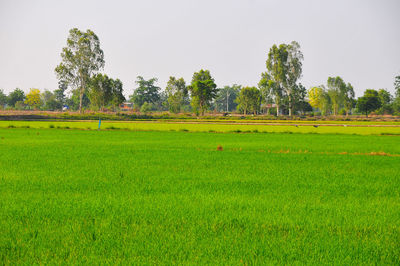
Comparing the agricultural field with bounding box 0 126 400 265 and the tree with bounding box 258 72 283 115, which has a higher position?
the tree with bounding box 258 72 283 115

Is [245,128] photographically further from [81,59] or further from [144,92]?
[144,92]

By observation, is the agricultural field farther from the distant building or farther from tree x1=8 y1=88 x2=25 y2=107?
the distant building

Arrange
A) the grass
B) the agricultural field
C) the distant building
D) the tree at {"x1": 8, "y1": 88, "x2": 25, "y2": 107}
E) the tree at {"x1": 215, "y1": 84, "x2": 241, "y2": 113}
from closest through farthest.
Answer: the agricultural field < the grass < the tree at {"x1": 8, "y1": 88, "x2": 25, "y2": 107} < the distant building < the tree at {"x1": 215, "y1": 84, "x2": 241, "y2": 113}

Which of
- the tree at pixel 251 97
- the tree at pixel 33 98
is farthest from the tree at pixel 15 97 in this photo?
the tree at pixel 251 97

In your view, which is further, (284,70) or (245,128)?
(284,70)

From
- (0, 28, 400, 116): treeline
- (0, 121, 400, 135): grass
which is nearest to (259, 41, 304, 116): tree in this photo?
(0, 28, 400, 116): treeline

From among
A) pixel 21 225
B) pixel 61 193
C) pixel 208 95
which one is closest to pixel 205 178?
pixel 61 193

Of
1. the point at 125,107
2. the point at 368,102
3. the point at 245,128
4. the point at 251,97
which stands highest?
the point at 251,97

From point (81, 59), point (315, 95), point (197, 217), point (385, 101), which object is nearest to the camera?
point (197, 217)

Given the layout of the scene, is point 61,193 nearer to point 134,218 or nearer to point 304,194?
point 134,218

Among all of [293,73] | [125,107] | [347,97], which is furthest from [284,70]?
[125,107]

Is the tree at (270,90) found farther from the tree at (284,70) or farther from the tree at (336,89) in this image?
the tree at (336,89)

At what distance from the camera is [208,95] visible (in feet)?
255

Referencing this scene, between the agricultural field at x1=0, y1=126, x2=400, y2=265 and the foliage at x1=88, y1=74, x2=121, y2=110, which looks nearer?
the agricultural field at x1=0, y1=126, x2=400, y2=265
